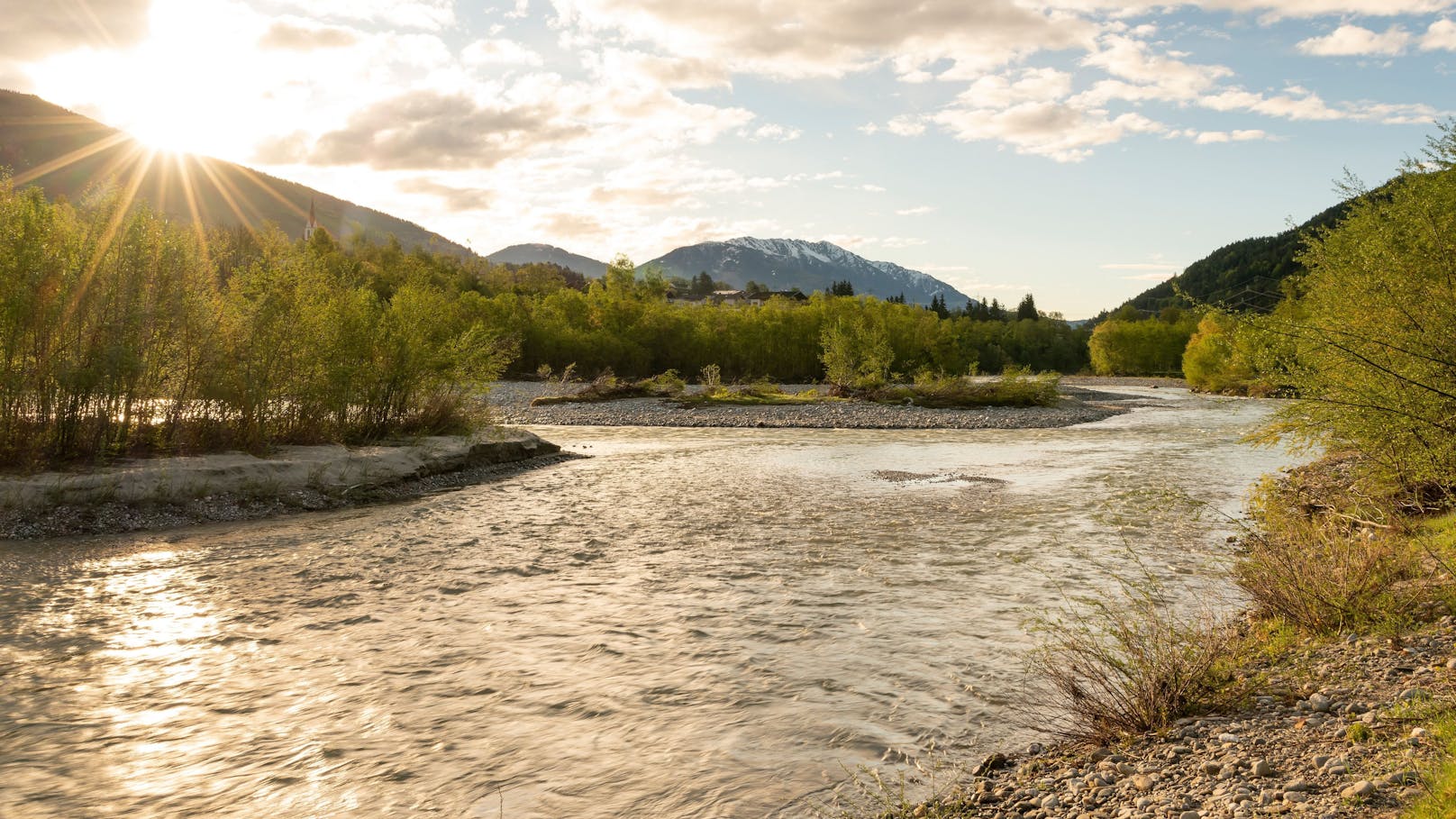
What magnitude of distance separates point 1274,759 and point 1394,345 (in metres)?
6.54

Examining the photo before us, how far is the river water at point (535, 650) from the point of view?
5.74 metres

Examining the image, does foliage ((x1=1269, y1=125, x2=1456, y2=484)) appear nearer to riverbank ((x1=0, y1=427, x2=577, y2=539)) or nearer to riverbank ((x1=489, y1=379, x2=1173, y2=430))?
riverbank ((x1=0, y1=427, x2=577, y2=539))

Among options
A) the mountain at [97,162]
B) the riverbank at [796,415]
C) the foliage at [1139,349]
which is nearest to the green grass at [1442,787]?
the riverbank at [796,415]

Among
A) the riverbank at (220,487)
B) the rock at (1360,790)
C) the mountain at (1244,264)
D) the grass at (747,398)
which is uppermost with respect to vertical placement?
the mountain at (1244,264)

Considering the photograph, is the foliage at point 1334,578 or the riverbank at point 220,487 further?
the riverbank at point 220,487

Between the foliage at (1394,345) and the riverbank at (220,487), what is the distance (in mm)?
16324

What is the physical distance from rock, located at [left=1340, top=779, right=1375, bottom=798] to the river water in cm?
232

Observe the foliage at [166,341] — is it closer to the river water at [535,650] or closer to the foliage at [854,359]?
the river water at [535,650]

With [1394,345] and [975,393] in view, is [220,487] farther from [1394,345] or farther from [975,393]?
[975,393]

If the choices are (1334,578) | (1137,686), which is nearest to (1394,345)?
(1334,578)

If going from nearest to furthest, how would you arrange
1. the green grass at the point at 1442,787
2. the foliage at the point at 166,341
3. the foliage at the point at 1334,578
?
1. the green grass at the point at 1442,787
2. the foliage at the point at 1334,578
3. the foliage at the point at 166,341

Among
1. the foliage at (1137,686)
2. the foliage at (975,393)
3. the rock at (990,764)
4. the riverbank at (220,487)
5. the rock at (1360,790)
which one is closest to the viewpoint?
the rock at (1360,790)

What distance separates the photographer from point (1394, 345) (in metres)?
9.22

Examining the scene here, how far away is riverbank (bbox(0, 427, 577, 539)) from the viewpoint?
13.2 m
